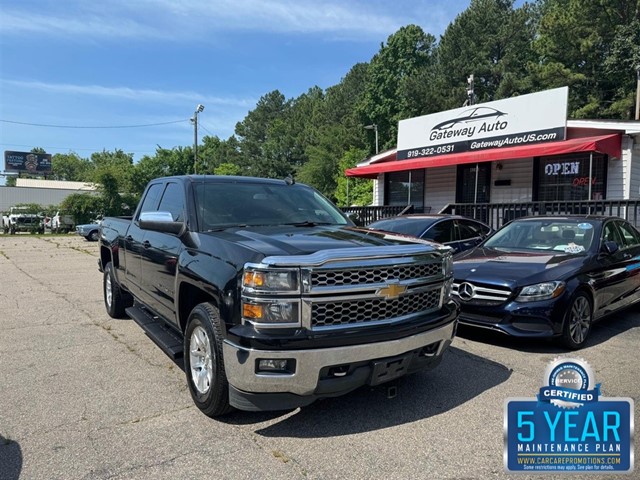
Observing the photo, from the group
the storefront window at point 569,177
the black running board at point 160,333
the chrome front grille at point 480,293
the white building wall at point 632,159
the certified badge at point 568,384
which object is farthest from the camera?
the storefront window at point 569,177

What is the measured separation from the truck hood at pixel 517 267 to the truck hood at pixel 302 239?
6.17 feet

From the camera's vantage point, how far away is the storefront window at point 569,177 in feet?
41.1

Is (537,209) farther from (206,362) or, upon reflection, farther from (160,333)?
(206,362)

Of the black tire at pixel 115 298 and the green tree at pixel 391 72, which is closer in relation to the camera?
the black tire at pixel 115 298

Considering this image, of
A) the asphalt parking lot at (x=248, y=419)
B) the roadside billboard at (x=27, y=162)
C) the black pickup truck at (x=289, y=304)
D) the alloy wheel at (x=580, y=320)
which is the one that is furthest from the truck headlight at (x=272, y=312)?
the roadside billboard at (x=27, y=162)

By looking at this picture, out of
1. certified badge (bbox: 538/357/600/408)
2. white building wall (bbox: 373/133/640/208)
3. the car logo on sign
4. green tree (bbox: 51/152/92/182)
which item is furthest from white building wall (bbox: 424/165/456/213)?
green tree (bbox: 51/152/92/182)

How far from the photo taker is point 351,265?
315 cm

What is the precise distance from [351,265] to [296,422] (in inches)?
50.0

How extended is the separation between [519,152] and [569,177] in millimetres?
2013

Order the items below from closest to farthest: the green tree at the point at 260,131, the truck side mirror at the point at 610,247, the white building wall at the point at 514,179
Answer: the truck side mirror at the point at 610,247, the white building wall at the point at 514,179, the green tree at the point at 260,131

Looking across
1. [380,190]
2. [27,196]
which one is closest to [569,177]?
[380,190]

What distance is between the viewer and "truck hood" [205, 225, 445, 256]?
324cm

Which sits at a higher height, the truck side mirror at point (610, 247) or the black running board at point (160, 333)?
the truck side mirror at point (610, 247)

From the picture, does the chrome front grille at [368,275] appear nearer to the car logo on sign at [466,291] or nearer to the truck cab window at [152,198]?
the car logo on sign at [466,291]
